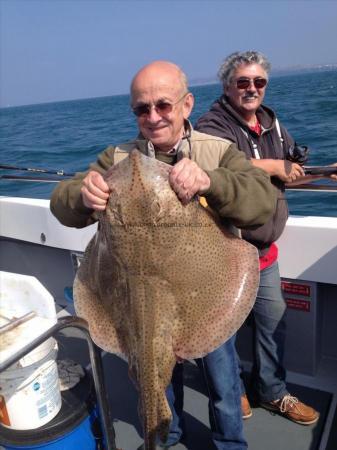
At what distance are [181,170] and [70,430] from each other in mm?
1830

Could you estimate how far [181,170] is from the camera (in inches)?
80.0

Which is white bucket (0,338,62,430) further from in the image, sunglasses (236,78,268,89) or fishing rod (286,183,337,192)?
fishing rod (286,183,337,192)

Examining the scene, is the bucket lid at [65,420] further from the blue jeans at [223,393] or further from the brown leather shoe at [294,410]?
the brown leather shoe at [294,410]

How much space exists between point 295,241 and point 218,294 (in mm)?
1882

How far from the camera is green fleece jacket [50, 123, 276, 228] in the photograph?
2225 mm

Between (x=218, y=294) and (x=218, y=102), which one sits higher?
(x=218, y=102)

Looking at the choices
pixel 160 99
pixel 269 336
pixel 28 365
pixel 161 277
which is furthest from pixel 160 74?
pixel 269 336

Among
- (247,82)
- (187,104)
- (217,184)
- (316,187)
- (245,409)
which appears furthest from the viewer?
(316,187)

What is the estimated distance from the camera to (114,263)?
226 cm

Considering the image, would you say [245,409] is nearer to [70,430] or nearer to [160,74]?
[70,430]

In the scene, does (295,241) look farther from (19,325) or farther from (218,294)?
(19,325)

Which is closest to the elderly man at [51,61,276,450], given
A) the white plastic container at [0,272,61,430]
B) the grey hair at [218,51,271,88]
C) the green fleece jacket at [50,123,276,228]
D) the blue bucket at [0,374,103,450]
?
the green fleece jacket at [50,123,276,228]

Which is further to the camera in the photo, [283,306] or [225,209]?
[283,306]

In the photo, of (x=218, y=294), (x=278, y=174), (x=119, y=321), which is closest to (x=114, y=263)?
(x=119, y=321)
